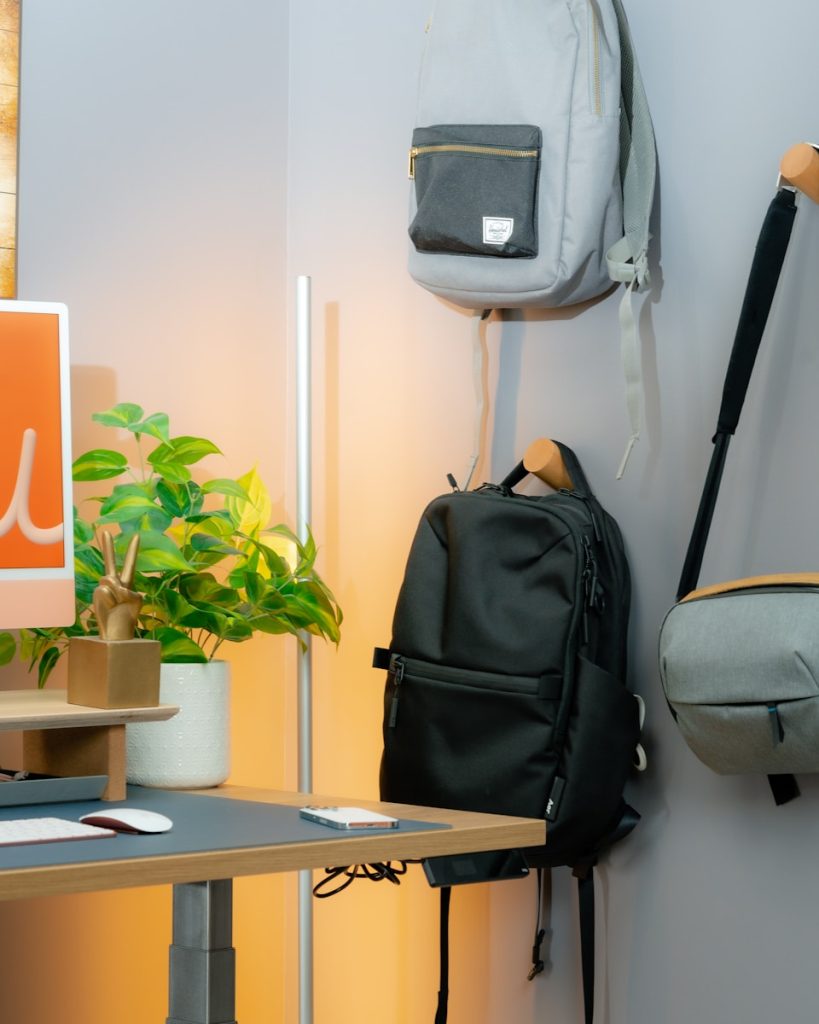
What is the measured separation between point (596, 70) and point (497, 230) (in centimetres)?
22

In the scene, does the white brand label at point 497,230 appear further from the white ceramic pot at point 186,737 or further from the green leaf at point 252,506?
the white ceramic pot at point 186,737

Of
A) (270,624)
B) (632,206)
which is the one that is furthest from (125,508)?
(632,206)

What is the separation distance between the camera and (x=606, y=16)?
1.64 m

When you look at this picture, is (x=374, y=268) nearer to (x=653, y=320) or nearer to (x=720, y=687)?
(x=653, y=320)

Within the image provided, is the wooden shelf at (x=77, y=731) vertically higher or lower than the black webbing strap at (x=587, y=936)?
higher

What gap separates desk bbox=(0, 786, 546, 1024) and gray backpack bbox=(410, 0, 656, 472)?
0.52 metres

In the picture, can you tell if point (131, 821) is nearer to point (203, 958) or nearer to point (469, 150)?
point (203, 958)

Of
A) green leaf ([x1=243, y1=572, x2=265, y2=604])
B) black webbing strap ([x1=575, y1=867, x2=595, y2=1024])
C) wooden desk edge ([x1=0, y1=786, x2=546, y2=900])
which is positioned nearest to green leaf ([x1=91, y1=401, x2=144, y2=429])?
green leaf ([x1=243, y1=572, x2=265, y2=604])

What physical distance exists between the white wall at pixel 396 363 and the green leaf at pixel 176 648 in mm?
439

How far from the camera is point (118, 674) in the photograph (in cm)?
143

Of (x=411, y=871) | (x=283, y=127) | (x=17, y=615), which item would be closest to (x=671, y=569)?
(x=411, y=871)

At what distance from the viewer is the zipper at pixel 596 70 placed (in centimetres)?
163

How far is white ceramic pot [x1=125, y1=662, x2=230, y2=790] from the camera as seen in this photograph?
5.22 ft

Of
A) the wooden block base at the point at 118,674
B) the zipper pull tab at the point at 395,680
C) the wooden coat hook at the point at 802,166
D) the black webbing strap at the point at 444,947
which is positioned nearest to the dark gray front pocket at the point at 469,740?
the zipper pull tab at the point at 395,680
